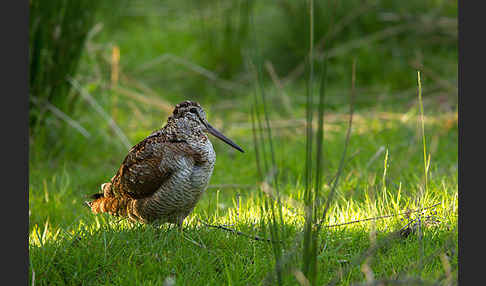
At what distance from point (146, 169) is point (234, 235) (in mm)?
691

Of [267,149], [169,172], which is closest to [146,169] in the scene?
[169,172]

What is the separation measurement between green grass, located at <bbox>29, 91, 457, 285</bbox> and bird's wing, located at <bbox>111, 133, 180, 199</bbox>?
23 centimetres

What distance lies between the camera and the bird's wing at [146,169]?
12.1ft

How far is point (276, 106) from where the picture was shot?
6973mm

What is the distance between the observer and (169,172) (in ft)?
12.0

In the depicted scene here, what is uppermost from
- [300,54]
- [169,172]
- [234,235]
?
[300,54]

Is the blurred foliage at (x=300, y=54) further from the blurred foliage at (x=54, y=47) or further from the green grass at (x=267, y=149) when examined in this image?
the blurred foliage at (x=54, y=47)

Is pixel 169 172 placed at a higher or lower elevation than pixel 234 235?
higher

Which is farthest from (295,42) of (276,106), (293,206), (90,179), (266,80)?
(293,206)

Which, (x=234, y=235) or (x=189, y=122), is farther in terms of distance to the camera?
(x=189, y=122)

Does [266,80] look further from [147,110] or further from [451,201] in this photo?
[451,201]

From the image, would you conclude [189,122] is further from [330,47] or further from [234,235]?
[330,47]

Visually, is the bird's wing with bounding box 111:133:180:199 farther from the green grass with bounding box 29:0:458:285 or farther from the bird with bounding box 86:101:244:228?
the green grass with bounding box 29:0:458:285

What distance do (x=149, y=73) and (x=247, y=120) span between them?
2207 mm
